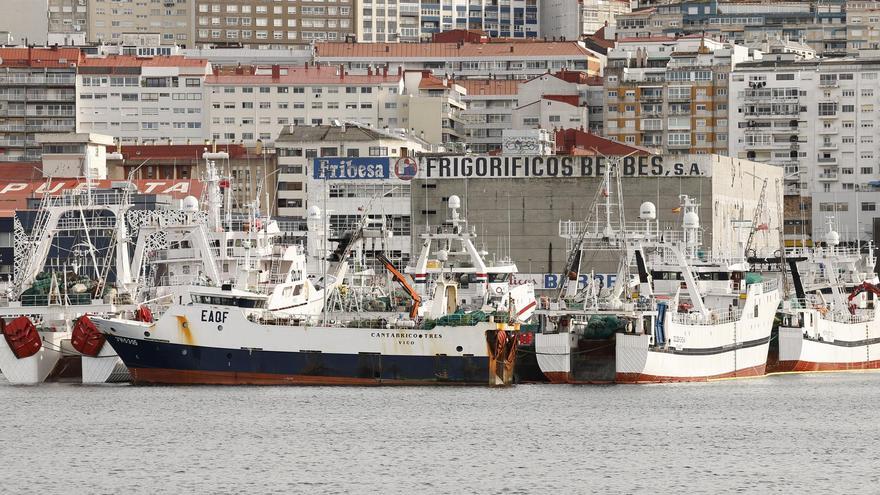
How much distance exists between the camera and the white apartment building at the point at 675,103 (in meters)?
169

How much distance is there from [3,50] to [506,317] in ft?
382

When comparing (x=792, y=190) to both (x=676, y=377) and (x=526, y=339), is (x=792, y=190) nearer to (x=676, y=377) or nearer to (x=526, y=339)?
(x=676, y=377)

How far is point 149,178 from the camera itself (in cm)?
16050

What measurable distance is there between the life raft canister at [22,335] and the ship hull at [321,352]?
5.29 m

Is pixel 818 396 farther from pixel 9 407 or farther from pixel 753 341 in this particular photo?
pixel 9 407

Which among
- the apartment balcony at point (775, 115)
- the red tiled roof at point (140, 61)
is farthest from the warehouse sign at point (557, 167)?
the red tiled roof at point (140, 61)

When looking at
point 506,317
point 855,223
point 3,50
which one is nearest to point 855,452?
point 506,317

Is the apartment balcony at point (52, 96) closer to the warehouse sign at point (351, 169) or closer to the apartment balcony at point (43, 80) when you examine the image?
the apartment balcony at point (43, 80)

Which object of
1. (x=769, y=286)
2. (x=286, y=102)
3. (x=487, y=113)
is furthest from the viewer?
(x=487, y=113)

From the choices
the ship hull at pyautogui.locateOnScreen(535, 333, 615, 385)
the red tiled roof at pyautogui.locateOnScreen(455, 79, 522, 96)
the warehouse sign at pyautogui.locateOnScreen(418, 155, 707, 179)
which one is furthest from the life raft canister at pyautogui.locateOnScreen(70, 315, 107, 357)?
the red tiled roof at pyautogui.locateOnScreen(455, 79, 522, 96)

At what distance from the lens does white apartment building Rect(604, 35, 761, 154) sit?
556 ft

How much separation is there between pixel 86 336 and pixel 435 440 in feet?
71.3

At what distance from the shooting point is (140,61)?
183625mm

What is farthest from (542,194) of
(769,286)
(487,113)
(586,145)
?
(487,113)
